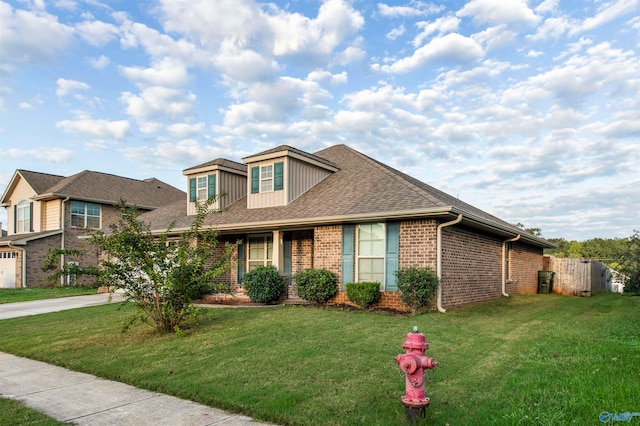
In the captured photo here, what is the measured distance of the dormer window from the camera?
1566 centimetres

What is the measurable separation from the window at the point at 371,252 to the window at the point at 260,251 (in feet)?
13.9

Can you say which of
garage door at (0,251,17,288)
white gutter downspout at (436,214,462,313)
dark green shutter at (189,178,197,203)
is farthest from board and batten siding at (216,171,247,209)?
garage door at (0,251,17,288)

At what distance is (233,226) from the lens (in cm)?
1508

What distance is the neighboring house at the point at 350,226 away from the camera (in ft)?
39.2

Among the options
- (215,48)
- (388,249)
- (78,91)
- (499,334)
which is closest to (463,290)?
(388,249)

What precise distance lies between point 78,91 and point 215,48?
19.0ft

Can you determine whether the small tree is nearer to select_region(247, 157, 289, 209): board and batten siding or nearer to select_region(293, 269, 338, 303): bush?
select_region(293, 269, 338, 303): bush

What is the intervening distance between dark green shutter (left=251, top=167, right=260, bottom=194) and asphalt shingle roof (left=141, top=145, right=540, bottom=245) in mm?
789

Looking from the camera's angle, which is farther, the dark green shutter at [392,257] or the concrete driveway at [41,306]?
the concrete driveway at [41,306]

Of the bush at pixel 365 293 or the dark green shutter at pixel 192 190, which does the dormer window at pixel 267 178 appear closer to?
the dark green shutter at pixel 192 190

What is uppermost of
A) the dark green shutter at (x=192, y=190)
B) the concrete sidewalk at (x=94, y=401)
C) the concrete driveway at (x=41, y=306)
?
the dark green shutter at (x=192, y=190)

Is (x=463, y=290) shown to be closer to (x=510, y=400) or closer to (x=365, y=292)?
(x=365, y=292)

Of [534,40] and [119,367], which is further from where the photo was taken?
[534,40]

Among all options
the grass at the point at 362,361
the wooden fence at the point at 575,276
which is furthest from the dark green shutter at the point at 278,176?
the wooden fence at the point at 575,276
